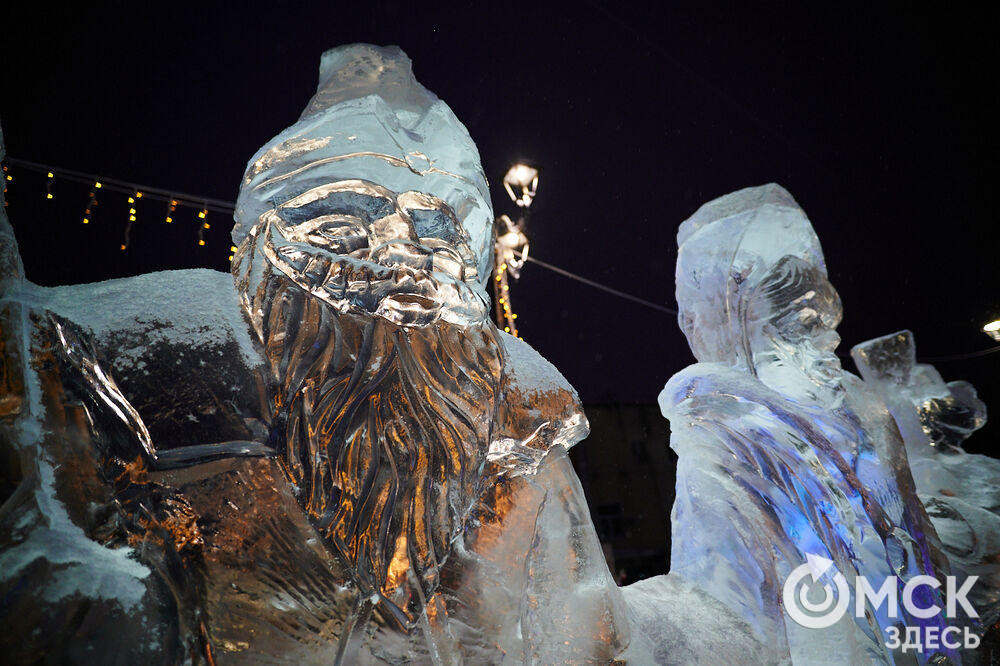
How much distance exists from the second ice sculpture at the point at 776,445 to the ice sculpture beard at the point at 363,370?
861 mm

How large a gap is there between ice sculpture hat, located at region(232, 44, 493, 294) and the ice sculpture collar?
118cm

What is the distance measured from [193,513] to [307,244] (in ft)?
1.32

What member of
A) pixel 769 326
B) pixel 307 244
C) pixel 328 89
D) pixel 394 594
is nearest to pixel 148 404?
pixel 307 244

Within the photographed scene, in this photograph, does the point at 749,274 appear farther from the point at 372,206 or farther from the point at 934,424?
the point at 934,424

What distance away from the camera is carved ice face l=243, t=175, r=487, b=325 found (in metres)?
0.98

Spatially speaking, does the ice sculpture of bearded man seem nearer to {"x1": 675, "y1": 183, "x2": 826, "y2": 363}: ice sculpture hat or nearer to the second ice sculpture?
the second ice sculpture

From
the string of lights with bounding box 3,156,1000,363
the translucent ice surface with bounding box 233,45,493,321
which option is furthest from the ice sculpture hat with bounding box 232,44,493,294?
the string of lights with bounding box 3,156,1000,363

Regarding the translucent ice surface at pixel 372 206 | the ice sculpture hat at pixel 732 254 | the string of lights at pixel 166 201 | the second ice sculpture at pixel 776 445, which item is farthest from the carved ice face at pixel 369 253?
the string of lights at pixel 166 201

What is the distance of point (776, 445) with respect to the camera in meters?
1.80

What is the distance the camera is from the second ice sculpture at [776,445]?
159cm

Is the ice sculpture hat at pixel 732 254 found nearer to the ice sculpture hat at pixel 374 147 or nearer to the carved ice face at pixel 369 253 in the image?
the ice sculpture hat at pixel 374 147

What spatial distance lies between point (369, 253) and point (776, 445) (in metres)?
1.26

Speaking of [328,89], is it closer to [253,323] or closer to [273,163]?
[273,163]

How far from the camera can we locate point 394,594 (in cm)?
101
